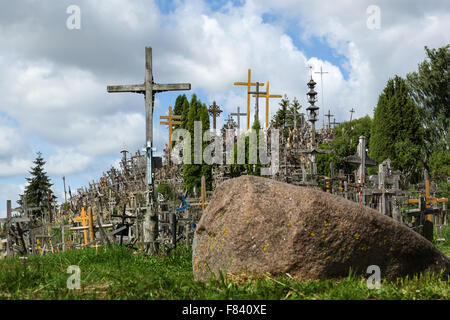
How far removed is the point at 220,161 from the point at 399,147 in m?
13.0

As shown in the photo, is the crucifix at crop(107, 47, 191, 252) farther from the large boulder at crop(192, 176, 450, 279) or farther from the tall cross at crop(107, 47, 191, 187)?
the large boulder at crop(192, 176, 450, 279)

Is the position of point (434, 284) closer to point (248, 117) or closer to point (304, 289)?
point (304, 289)

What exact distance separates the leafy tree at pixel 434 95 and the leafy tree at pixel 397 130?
3560 millimetres

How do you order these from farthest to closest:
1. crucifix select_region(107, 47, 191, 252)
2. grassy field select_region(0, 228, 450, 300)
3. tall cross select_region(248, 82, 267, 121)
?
tall cross select_region(248, 82, 267, 121)
crucifix select_region(107, 47, 191, 252)
grassy field select_region(0, 228, 450, 300)

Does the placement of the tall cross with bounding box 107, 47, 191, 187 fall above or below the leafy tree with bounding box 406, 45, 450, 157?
below

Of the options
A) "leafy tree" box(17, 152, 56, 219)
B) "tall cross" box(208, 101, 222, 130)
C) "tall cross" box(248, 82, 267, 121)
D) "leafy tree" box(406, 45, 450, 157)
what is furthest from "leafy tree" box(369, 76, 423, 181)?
"leafy tree" box(17, 152, 56, 219)

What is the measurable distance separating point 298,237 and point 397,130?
3141 cm

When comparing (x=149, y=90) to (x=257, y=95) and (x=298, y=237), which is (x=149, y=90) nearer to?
(x=298, y=237)

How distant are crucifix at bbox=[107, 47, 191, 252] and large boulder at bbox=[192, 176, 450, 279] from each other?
470cm

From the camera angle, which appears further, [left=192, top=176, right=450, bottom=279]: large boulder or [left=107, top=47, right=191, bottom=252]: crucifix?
[left=107, top=47, right=191, bottom=252]: crucifix

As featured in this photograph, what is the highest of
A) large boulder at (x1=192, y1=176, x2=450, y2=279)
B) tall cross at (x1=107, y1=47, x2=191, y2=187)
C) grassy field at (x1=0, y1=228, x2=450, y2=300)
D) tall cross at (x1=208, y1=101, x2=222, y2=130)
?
tall cross at (x1=208, y1=101, x2=222, y2=130)

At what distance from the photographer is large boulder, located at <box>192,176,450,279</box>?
629cm

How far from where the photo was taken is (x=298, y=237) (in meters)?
6.25
